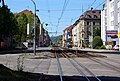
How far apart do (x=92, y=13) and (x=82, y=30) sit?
31.1 feet

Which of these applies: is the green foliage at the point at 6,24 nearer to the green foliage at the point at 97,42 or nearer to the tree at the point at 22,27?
the tree at the point at 22,27

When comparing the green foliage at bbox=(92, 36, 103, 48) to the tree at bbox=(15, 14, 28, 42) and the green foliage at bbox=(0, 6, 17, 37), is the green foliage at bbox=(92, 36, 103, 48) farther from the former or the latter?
the green foliage at bbox=(0, 6, 17, 37)

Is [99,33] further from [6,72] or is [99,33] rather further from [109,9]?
[6,72]

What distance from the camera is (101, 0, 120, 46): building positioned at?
288ft

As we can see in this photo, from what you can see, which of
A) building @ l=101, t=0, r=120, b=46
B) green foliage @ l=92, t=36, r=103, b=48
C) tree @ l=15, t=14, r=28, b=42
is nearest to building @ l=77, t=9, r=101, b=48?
building @ l=101, t=0, r=120, b=46

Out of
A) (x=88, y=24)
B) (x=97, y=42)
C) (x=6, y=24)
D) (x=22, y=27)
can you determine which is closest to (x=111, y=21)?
(x=97, y=42)

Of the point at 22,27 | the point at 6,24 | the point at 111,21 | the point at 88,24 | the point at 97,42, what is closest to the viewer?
the point at 6,24

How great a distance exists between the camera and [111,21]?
99.5m

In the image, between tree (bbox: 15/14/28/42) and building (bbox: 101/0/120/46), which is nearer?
building (bbox: 101/0/120/46)

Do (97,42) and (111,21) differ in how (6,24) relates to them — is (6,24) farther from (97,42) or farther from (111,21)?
(111,21)

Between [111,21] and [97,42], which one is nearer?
[97,42]

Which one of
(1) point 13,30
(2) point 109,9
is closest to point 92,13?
(2) point 109,9

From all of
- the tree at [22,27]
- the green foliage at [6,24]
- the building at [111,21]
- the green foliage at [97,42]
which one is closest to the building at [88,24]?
the building at [111,21]

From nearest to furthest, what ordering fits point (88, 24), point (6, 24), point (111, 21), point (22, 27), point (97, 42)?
point (6, 24) < point (22, 27) < point (97, 42) < point (111, 21) < point (88, 24)
